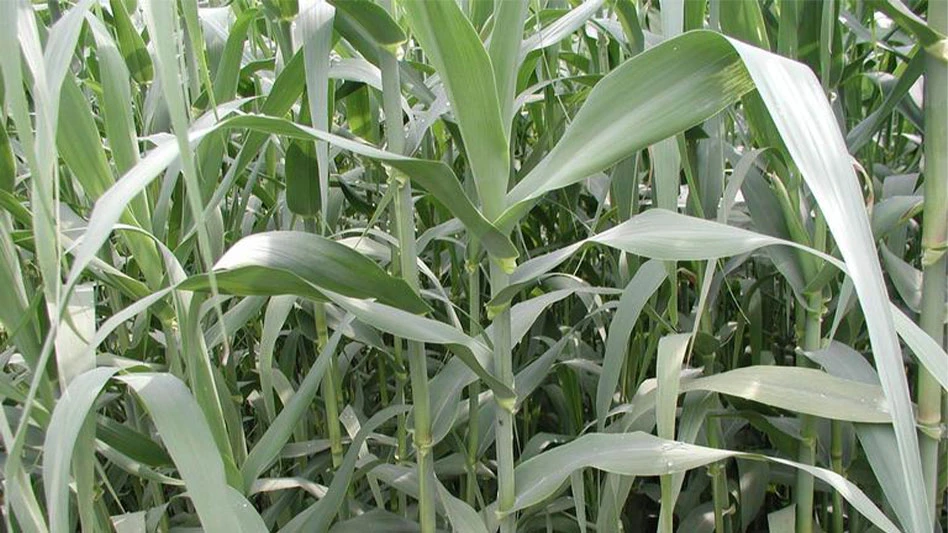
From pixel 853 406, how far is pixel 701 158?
0.26 m

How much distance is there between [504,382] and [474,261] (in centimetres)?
20

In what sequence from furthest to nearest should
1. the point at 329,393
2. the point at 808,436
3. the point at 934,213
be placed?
the point at 329,393, the point at 808,436, the point at 934,213

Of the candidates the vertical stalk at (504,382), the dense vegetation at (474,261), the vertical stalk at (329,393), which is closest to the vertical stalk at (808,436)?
the dense vegetation at (474,261)

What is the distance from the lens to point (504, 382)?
24.0 inches

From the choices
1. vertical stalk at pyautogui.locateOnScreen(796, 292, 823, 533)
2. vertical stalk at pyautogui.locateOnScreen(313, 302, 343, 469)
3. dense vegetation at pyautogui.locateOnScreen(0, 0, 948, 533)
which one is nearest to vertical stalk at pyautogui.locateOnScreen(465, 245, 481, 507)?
dense vegetation at pyautogui.locateOnScreen(0, 0, 948, 533)

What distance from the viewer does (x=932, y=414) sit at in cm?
63

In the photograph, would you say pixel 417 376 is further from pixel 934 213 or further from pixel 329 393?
pixel 934 213

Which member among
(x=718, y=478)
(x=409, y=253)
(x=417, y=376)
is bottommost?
(x=718, y=478)

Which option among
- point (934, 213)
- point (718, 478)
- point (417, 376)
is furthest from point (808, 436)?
point (417, 376)

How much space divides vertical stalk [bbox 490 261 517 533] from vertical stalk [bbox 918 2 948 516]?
11.9 inches

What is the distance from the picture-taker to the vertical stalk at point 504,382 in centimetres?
60

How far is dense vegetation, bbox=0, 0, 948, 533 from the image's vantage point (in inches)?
17.6

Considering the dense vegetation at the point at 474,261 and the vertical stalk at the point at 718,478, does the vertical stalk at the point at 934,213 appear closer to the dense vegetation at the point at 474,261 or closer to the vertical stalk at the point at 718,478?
the dense vegetation at the point at 474,261

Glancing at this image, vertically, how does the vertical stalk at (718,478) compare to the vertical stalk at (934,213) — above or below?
below
